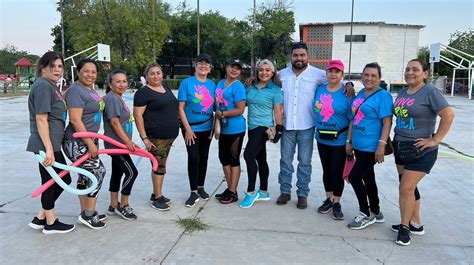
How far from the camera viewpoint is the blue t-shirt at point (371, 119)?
12.1 ft

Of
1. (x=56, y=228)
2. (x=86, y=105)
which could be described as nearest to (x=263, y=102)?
(x=86, y=105)

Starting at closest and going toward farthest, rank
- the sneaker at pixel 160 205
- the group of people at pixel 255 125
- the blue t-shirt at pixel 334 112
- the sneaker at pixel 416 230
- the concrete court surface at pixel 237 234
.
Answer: the concrete court surface at pixel 237 234, the group of people at pixel 255 125, the sneaker at pixel 416 230, the blue t-shirt at pixel 334 112, the sneaker at pixel 160 205

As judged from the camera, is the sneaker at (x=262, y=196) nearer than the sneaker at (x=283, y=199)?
No

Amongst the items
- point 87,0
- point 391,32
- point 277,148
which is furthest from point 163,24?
point 277,148

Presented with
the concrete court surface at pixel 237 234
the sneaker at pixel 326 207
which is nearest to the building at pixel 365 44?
the concrete court surface at pixel 237 234

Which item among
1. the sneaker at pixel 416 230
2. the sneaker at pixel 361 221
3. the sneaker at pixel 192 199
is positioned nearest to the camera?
the sneaker at pixel 416 230

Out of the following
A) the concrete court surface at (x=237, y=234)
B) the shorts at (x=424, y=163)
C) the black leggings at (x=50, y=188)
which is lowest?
the concrete court surface at (x=237, y=234)

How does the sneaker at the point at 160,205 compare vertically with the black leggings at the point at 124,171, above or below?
below

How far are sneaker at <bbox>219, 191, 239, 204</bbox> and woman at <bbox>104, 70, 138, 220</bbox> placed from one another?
1068mm

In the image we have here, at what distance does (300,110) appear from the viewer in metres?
4.41

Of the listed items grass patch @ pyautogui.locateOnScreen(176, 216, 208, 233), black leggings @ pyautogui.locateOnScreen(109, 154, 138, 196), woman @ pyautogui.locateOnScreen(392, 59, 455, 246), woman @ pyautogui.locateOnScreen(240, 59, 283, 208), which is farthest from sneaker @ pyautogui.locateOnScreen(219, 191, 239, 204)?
woman @ pyautogui.locateOnScreen(392, 59, 455, 246)

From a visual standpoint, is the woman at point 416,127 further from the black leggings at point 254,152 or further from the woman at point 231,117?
the woman at point 231,117

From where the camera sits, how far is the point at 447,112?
10.7 ft

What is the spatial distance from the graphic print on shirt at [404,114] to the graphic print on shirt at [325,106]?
735mm
